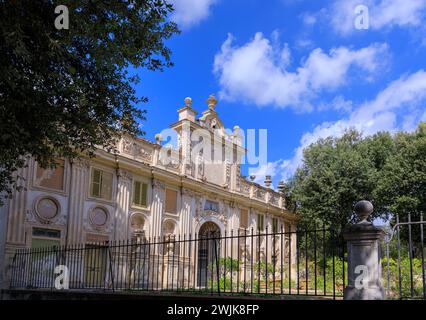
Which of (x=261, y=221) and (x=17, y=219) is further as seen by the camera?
(x=261, y=221)

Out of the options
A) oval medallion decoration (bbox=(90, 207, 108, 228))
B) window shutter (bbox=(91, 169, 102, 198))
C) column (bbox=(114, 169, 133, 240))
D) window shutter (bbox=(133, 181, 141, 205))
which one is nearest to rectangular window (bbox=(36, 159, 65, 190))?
window shutter (bbox=(91, 169, 102, 198))

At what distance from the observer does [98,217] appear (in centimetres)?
1752

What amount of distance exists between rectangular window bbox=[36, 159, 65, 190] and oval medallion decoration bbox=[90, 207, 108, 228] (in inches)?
70.2

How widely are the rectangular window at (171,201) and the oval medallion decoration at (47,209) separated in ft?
20.5

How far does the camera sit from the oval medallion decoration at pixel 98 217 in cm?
1723

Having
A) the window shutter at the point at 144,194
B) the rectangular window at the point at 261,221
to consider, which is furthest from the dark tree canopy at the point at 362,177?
the window shutter at the point at 144,194

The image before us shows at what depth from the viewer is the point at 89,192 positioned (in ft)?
56.5

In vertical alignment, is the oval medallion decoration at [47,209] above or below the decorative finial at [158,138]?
below

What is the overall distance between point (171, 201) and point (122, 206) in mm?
3433

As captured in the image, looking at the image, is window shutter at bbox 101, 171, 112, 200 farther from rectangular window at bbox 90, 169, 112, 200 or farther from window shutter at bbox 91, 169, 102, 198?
window shutter at bbox 91, 169, 102, 198

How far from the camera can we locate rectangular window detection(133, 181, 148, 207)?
19.3m

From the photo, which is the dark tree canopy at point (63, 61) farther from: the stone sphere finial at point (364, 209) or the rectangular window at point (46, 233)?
the rectangular window at point (46, 233)

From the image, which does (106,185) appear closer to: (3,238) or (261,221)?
(3,238)

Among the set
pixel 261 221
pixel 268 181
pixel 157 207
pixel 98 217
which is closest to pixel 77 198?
pixel 98 217
